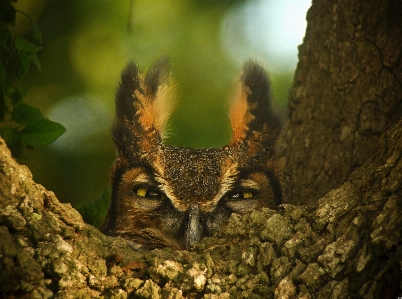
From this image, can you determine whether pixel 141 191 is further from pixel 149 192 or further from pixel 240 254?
pixel 240 254

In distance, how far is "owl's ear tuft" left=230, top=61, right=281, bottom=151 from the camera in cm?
226

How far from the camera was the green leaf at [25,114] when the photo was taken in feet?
5.67

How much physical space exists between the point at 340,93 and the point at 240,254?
1.12 m

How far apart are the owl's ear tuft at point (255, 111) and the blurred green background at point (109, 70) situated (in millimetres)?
71

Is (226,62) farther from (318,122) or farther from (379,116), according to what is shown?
(379,116)

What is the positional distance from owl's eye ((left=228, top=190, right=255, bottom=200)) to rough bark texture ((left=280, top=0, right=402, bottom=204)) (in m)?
0.44

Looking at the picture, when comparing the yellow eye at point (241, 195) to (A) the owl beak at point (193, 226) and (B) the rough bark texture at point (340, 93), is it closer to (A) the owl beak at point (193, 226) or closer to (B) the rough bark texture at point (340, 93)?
(A) the owl beak at point (193, 226)

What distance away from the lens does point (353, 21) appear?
7.37 ft

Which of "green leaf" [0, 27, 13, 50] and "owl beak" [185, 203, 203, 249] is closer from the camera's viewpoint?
"green leaf" [0, 27, 13, 50]

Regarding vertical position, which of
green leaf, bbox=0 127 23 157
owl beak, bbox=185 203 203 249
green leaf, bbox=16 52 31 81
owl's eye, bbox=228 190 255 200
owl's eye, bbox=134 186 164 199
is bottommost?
owl beak, bbox=185 203 203 249

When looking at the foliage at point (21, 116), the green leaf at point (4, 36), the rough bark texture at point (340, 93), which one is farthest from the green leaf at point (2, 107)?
the rough bark texture at point (340, 93)

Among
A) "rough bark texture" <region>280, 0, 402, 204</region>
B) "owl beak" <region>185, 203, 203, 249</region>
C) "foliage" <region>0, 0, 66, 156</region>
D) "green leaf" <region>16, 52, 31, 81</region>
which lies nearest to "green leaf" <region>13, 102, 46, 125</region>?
"foliage" <region>0, 0, 66, 156</region>

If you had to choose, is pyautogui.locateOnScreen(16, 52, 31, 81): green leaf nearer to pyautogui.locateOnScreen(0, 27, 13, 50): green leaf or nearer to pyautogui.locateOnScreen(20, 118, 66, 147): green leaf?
pyautogui.locateOnScreen(0, 27, 13, 50): green leaf

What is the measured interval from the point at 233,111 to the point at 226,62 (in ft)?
1.80
